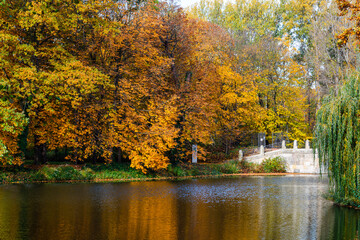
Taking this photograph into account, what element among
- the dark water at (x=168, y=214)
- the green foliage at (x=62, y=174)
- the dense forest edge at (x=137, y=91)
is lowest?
the dark water at (x=168, y=214)

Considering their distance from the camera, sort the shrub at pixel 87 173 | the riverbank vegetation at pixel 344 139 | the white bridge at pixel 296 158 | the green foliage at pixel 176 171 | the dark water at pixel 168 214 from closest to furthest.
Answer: the dark water at pixel 168 214, the riverbank vegetation at pixel 344 139, the shrub at pixel 87 173, the green foliage at pixel 176 171, the white bridge at pixel 296 158

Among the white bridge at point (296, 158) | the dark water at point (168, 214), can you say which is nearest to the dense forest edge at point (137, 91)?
the dark water at point (168, 214)

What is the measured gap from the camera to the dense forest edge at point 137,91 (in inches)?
793

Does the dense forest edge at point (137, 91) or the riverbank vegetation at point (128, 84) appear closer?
the dense forest edge at point (137, 91)

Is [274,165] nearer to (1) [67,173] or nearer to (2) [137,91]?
(2) [137,91]

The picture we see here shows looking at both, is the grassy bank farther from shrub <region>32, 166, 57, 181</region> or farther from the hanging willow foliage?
the hanging willow foliage

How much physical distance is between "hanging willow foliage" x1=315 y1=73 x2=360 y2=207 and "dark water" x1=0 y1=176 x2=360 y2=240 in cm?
93

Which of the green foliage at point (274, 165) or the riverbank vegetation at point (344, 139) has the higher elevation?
the riverbank vegetation at point (344, 139)

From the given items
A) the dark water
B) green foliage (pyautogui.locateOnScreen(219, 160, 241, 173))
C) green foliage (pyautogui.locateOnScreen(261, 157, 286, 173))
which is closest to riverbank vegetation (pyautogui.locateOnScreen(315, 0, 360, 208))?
the dark water

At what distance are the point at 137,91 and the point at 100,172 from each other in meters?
6.71

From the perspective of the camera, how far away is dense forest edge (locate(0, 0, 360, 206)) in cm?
2013

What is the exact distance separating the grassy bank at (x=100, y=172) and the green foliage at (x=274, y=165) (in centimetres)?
263

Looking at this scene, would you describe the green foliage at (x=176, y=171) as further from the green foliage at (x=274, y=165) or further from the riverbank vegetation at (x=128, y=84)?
the green foliage at (x=274, y=165)

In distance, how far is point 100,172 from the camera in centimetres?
2748
